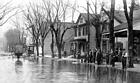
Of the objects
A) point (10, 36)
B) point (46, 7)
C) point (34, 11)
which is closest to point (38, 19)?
point (34, 11)

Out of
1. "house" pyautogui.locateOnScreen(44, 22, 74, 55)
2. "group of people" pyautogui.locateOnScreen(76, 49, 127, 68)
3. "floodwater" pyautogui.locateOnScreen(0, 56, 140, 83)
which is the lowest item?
"floodwater" pyautogui.locateOnScreen(0, 56, 140, 83)

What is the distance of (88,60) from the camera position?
3234 centimetres

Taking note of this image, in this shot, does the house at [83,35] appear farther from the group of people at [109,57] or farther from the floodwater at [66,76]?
the floodwater at [66,76]

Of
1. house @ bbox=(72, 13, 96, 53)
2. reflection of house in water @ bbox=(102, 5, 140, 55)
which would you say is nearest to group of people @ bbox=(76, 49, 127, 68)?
reflection of house in water @ bbox=(102, 5, 140, 55)

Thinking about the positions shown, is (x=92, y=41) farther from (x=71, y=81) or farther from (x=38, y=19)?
(x=71, y=81)

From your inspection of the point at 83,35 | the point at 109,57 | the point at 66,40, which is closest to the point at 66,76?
the point at 109,57

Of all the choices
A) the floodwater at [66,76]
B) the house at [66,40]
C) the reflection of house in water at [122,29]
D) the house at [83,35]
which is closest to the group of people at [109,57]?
the reflection of house in water at [122,29]

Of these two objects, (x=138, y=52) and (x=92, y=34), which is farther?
(x=92, y=34)

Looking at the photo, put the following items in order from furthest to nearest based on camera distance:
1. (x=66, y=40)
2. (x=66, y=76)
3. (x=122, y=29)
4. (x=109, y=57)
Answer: (x=66, y=40), (x=122, y=29), (x=109, y=57), (x=66, y=76)

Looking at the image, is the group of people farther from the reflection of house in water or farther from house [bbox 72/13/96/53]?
house [bbox 72/13/96/53]

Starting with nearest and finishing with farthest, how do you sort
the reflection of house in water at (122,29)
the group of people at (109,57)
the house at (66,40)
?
the group of people at (109,57) < the reflection of house in water at (122,29) < the house at (66,40)

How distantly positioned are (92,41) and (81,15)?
537cm

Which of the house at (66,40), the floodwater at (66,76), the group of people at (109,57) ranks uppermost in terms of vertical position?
the house at (66,40)

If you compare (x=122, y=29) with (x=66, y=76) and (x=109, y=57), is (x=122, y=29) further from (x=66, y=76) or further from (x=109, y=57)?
(x=66, y=76)
